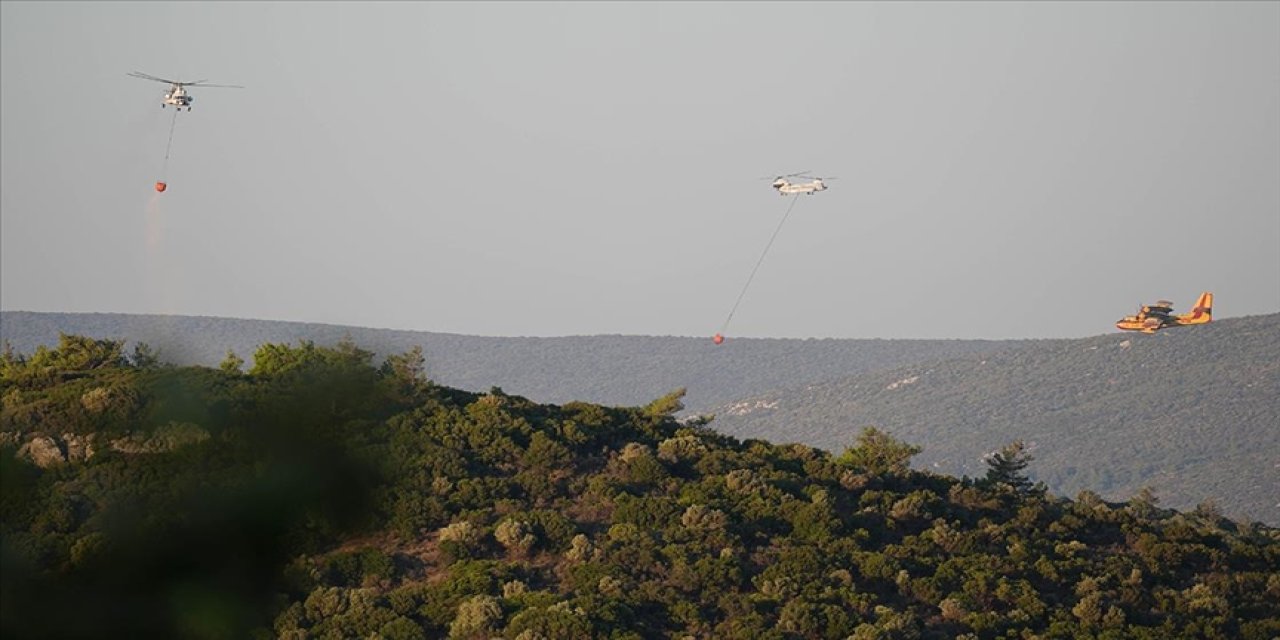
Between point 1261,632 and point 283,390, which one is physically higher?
point 283,390

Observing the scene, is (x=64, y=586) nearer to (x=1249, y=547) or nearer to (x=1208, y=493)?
(x=1249, y=547)

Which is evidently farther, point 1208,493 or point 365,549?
point 1208,493

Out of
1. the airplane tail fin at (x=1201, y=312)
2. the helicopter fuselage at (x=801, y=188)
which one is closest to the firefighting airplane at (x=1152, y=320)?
the airplane tail fin at (x=1201, y=312)

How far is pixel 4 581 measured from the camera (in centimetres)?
3703

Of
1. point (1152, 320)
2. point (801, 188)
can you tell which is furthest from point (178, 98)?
point (1152, 320)

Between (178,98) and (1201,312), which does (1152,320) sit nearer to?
(1201,312)

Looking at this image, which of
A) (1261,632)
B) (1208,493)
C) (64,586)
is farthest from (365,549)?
(1208,493)

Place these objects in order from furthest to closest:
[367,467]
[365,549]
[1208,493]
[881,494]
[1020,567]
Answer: [1208,493] < [881,494] < [1020,567] < [365,549] < [367,467]

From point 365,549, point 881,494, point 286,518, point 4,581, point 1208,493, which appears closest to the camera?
point 4,581

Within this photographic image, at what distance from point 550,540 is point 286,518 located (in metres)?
13.4

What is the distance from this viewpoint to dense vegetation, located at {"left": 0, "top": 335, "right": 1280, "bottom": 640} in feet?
135

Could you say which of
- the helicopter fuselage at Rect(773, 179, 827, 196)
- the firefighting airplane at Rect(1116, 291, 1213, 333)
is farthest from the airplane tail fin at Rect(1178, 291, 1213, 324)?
the helicopter fuselage at Rect(773, 179, 827, 196)

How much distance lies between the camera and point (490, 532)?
54.1m

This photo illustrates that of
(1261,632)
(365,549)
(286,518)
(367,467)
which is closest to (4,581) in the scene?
(286,518)
